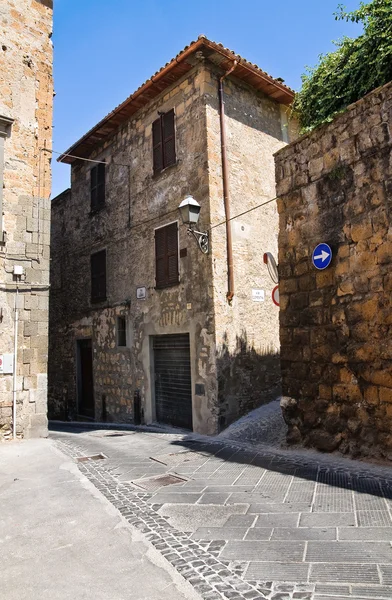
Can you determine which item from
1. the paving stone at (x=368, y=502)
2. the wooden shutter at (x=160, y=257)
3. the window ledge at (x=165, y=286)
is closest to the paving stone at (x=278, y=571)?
the paving stone at (x=368, y=502)

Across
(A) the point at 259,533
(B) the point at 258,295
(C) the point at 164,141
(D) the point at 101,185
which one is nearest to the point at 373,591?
(A) the point at 259,533

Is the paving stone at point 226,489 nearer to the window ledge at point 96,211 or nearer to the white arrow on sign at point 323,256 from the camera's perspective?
the white arrow on sign at point 323,256

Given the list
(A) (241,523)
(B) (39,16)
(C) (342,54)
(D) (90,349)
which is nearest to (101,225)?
(D) (90,349)

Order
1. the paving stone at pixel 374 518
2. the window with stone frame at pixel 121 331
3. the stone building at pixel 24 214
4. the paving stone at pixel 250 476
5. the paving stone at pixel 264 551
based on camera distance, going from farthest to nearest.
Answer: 1. the window with stone frame at pixel 121 331
2. the stone building at pixel 24 214
3. the paving stone at pixel 250 476
4. the paving stone at pixel 374 518
5. the paving stone at pixel 264 551

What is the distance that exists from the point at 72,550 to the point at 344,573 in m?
2.04

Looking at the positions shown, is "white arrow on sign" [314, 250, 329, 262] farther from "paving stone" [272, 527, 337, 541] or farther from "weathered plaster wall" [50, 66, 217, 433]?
"paving stone" [272, 527, 337, 541]

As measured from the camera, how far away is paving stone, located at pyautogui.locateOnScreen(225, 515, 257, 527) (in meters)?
3.82

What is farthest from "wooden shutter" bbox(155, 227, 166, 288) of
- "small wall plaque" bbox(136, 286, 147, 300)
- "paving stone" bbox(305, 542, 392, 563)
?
"paving stone" bbox(305, 542, 392, 563)

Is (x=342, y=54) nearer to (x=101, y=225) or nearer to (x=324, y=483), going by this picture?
(x=324, y=483)

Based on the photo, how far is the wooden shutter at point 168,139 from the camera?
9.94 metres

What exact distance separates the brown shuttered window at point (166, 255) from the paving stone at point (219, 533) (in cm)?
622

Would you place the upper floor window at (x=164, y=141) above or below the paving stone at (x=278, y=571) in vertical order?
above

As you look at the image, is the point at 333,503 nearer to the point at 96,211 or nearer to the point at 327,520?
the point at 327,520

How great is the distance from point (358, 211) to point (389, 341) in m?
1.70
